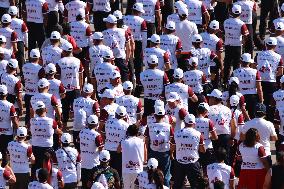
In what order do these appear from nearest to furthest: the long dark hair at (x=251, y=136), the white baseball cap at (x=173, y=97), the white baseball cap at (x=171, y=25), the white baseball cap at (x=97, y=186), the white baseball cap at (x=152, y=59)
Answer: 1. the white baseball cap at (x=97, y=186)
2. the long dark hair at (x=251, y=136)
3. the white baseball cap at (x=173, y=97)
4. the white baseball cap at (x=152, y=59)
5. the white baseball cap at (x=171, y=25)

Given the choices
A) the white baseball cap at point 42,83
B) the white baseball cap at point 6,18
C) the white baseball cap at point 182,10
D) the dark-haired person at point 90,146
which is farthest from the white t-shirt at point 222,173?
the white baseball cap at point 6,18

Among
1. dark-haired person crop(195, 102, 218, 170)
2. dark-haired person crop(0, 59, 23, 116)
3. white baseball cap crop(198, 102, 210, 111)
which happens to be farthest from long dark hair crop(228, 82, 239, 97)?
dark-haired person crop(0, 59, 23, 116)

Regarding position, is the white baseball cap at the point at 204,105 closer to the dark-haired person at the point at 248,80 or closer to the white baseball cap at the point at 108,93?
the white baseball cap at the point at 108,93

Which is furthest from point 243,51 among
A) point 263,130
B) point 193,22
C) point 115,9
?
point 263,130

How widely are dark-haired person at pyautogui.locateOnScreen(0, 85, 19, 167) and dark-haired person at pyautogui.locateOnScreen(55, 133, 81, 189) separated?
1.73m

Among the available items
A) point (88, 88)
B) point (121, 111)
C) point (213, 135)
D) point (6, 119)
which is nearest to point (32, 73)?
point (6, 119)

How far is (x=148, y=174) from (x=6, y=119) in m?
4.50

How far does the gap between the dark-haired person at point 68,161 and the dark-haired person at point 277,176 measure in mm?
3977

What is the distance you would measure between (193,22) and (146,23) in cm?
115

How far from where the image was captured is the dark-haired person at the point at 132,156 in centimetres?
2641

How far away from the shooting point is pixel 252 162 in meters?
25.8

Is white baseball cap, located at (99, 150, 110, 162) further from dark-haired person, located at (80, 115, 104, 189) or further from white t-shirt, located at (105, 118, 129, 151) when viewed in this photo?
white t-shirt, located at (105, 118, 129, 151)

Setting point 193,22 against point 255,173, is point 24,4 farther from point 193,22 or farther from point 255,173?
point 255,173

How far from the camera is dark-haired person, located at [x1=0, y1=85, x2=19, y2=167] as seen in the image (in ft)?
92.5
